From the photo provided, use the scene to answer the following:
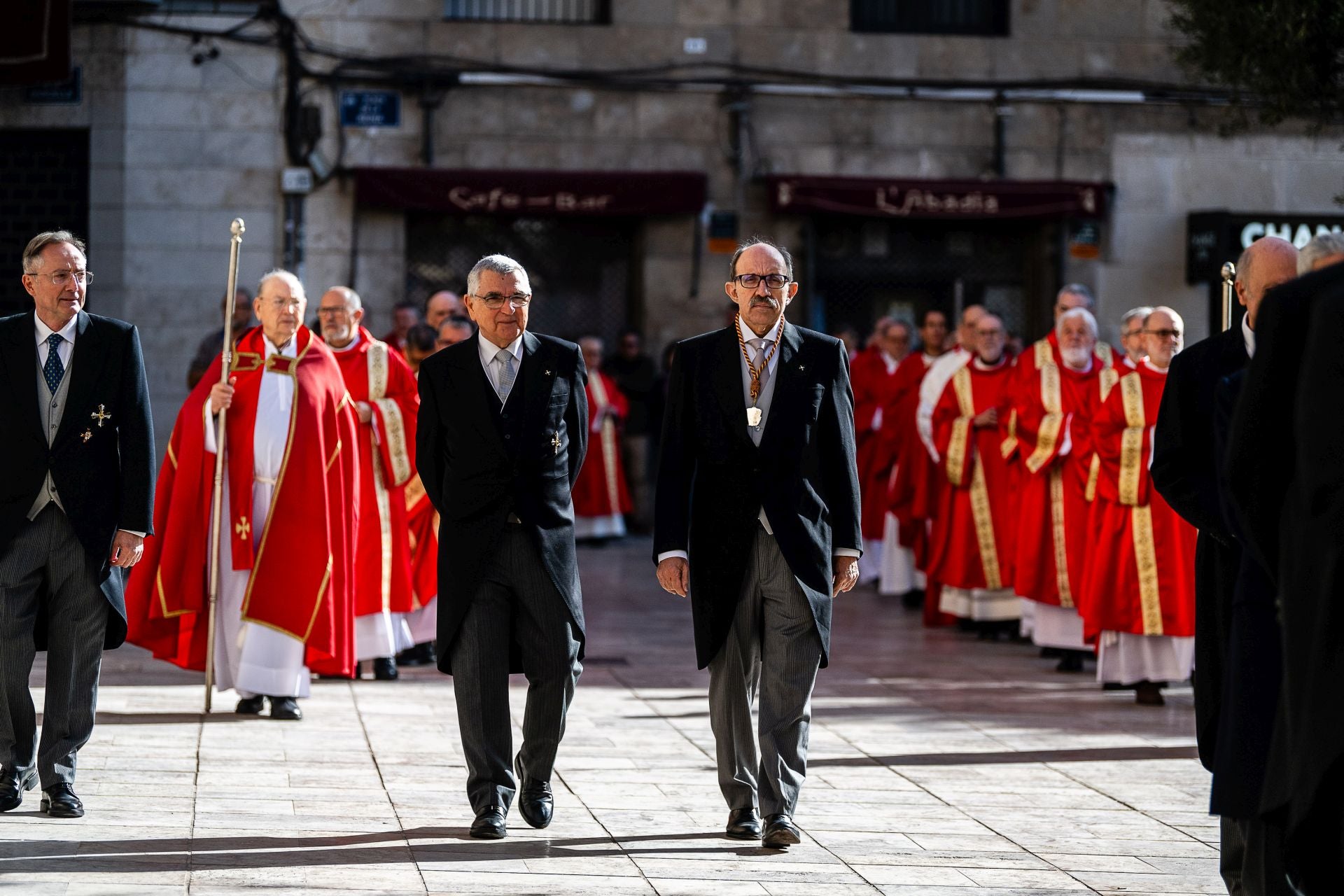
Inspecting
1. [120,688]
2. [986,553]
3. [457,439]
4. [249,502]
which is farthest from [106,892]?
[986,553]

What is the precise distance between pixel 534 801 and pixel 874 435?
9561 mm

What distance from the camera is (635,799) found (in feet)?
23.9

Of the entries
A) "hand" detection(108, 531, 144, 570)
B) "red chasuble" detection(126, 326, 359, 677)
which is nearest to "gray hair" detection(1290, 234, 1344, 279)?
"hand" detection(108, 531, 144, 570)

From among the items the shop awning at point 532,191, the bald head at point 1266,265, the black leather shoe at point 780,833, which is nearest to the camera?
the bald head at point 1266,265

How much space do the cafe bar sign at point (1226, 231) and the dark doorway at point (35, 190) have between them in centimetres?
991

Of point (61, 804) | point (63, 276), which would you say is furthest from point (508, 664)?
point (63, 276)

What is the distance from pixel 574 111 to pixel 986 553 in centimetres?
707

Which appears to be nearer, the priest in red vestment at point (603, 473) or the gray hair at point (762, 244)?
the gray hair at point (762, 244)

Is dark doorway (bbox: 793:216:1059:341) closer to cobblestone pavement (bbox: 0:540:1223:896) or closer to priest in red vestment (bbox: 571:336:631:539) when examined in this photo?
priest in red vestment (bbox: 571:336:631:539)

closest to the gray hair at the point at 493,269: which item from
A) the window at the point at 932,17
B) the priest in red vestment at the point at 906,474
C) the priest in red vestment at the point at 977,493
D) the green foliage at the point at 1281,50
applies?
the priest in red vestment at the point at 977,493

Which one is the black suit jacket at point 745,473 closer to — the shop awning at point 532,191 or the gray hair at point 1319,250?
the gray hair at point 1319,250

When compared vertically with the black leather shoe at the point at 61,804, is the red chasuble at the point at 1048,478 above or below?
above

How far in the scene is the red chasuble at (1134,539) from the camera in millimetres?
10297

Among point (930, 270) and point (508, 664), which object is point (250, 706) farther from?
point (930, 270)
